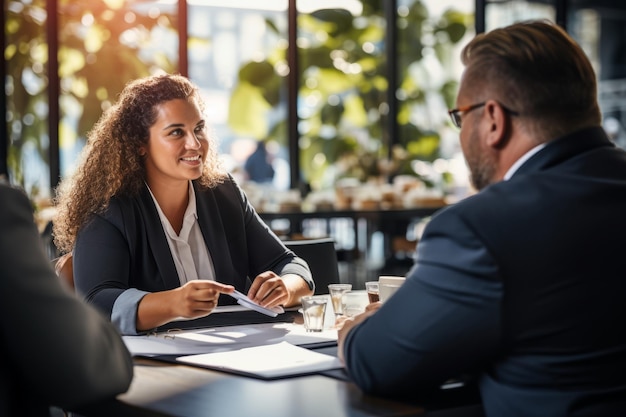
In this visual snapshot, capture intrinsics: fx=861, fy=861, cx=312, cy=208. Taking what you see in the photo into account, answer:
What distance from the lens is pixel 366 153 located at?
341 inches

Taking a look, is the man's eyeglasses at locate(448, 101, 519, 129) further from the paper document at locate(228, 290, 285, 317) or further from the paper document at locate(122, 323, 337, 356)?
the paper document at locate(228, 290, 285, 317)

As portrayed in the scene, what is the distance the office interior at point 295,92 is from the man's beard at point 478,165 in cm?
527

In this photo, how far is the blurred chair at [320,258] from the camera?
9.77 feet

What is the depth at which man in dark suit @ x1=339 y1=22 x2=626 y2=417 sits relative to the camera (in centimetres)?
134

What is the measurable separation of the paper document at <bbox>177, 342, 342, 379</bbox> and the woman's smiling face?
902mm

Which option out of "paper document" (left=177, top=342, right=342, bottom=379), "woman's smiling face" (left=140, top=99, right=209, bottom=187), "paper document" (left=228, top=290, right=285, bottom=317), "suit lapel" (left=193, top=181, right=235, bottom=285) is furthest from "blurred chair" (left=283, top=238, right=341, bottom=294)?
"paper document" (left=177, top=342, right=342, bottom=379)

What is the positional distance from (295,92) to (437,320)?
7894mm

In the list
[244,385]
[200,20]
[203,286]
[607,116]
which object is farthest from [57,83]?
[607,116]

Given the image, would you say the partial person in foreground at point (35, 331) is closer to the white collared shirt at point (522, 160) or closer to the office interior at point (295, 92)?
the white collared shirt at point (522, 160)

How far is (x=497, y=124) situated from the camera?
59.4 inches

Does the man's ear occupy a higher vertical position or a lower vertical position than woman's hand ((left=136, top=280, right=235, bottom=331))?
higher

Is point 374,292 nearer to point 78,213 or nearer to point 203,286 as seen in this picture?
point 203,286

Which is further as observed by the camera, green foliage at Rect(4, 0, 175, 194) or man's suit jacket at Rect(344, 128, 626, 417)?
green foliage at Rect(4, 0, 175, 194)

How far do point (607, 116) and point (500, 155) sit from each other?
11944 mm
